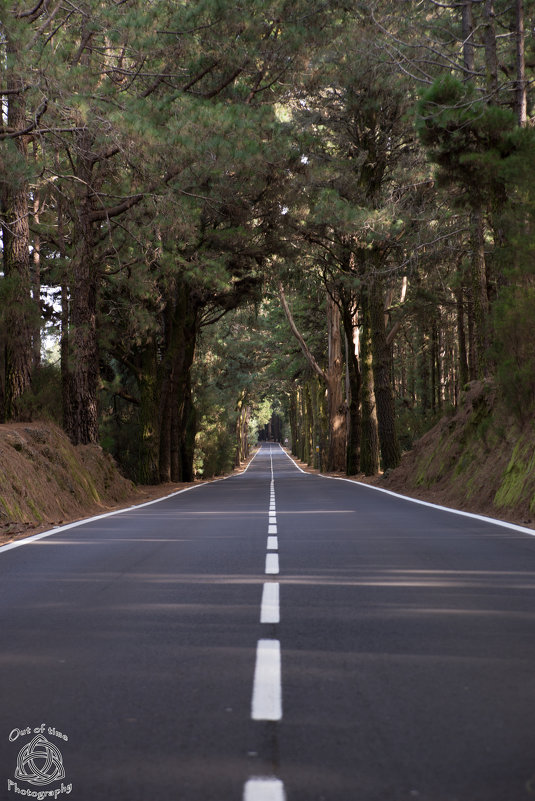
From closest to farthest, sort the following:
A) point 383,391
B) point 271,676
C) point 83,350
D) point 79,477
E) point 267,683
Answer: point 267,683, point 271,676, point 79,477, point 83,350, point 383,391

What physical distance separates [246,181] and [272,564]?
57.2 feet

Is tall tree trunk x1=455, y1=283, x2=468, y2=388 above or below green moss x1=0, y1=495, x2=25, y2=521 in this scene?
above

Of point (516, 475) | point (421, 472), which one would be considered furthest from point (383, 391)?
point (516, 475)

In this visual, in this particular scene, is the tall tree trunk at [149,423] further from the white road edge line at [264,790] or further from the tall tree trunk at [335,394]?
the white road edge line at [264,790]

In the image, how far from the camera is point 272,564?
8.66 metres

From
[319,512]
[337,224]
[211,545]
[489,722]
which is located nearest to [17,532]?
[211,545]

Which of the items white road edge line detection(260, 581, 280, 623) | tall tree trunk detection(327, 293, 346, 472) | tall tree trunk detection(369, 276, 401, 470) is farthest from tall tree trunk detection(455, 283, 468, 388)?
white road edge line detection(260, 581, 280, 623)

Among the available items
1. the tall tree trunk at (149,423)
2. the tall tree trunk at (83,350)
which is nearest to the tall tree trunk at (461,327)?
the tall tree trunk at (149,423)

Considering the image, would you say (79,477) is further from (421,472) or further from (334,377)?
(334,377)

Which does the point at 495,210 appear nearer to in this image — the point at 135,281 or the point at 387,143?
the point at 135,281

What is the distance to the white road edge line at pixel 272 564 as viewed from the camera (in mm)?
8117
